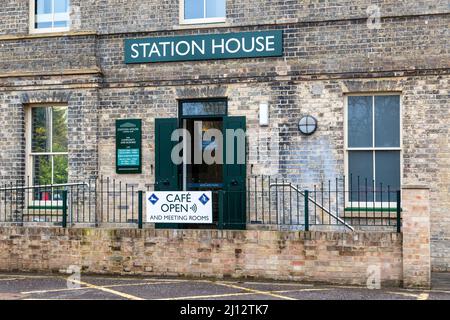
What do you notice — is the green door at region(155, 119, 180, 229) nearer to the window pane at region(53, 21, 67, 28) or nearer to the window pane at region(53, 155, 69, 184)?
the window pane at region(53, 155, 69, 184)

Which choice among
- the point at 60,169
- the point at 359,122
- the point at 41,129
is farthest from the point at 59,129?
the point at 359,122

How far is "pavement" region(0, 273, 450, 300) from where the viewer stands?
31.6 ft

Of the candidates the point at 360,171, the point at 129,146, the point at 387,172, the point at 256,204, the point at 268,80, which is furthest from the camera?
the point at 129,146

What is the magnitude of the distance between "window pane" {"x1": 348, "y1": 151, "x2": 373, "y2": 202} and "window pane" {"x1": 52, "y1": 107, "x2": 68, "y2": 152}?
616 cm

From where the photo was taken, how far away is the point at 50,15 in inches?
585

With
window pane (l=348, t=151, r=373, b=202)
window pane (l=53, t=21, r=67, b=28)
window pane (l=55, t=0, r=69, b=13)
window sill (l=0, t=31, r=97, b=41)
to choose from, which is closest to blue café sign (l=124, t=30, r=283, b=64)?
window sill (l=0, t=31, r=97, b=41)

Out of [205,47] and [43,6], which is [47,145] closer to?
[43,6]

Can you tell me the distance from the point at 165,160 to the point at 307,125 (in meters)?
3.00

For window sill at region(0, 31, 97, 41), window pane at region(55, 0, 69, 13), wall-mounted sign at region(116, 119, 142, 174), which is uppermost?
window pane at region(55, 0, 69, 13)

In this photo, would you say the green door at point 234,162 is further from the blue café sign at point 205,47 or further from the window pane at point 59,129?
the window pane at point 59,129

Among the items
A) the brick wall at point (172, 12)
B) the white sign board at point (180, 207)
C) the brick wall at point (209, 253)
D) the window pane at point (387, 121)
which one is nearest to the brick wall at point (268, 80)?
the brick wall at point (172, 12)

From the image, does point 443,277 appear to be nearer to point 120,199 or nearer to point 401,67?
point 401,67

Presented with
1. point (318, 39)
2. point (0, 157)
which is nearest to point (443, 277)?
point (318, 39)

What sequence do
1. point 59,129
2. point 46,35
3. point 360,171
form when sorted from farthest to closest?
point 59,129 < point 46,35 < point 360,171
